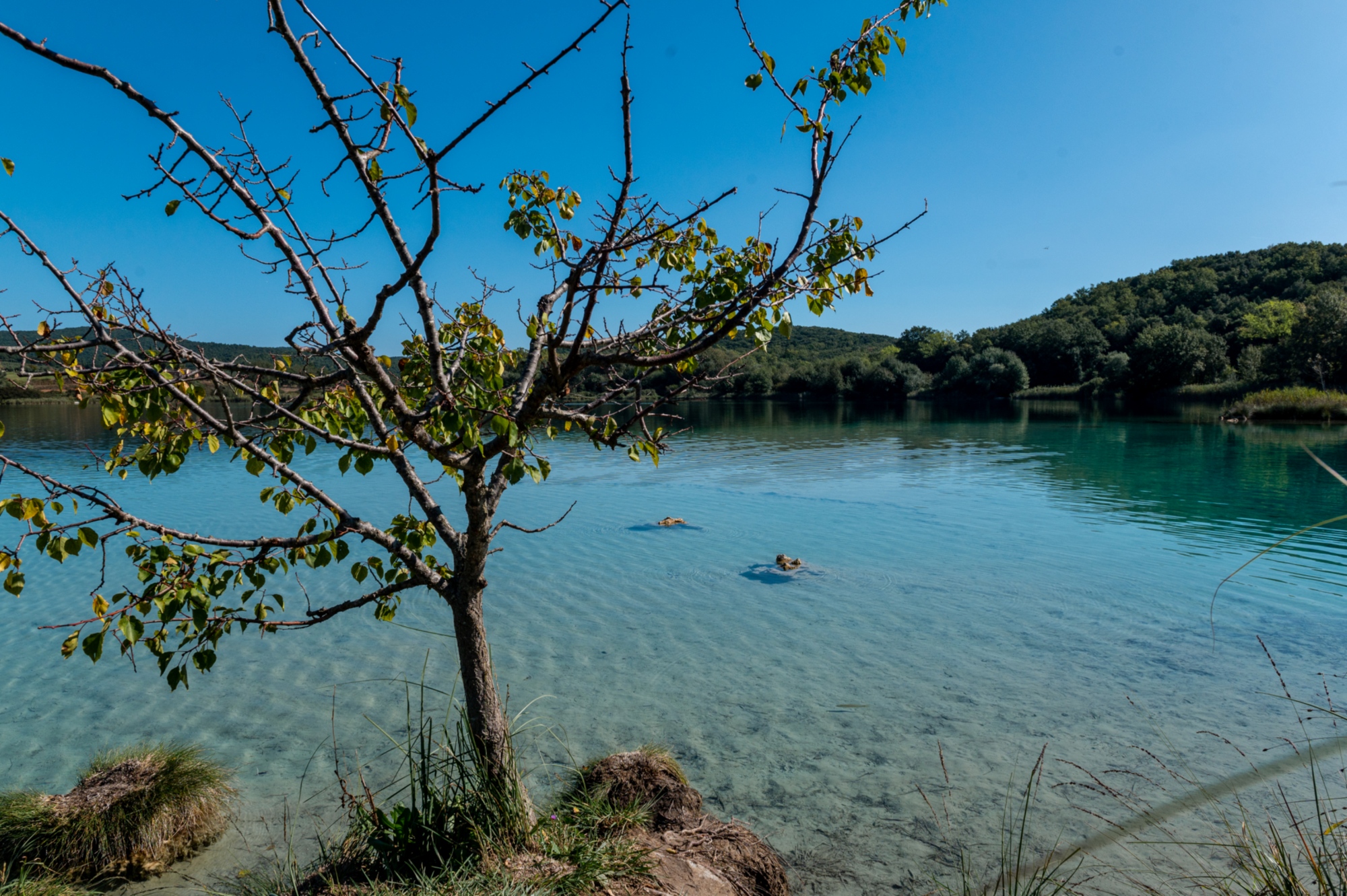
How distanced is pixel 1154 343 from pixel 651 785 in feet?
263

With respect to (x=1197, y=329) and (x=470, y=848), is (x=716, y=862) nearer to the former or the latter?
(x=470, y=848)

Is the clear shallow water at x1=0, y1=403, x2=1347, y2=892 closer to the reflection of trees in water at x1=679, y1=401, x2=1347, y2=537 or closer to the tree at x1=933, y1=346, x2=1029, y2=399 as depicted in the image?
the reflection of trees in water at x1=679, y1=401, x2=1347, y2=537

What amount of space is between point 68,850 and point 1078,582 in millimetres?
11805

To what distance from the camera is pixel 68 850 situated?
4.33m

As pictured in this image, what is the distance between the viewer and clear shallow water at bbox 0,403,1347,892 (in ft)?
19.2

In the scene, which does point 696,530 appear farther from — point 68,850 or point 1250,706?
point 68,850

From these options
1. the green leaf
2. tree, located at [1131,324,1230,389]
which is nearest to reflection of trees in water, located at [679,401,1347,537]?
the green leaf

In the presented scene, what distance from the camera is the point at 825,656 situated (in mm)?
8500

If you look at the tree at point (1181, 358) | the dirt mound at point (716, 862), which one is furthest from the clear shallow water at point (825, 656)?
the tree at point (1181, 358)

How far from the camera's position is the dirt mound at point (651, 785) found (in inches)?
169

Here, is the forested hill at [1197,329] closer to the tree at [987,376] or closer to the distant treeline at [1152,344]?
the distant treeline at [1152,344]

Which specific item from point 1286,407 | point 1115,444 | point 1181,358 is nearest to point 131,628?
point 1115,444

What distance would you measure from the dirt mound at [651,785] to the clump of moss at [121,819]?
8.31 ft

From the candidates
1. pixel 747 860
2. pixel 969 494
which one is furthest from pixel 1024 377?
pixel 747 860
